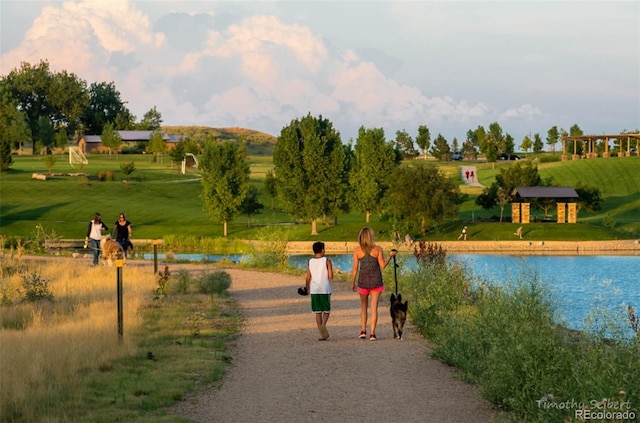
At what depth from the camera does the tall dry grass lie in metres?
11.1

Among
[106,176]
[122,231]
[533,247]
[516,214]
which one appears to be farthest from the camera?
[106,176]

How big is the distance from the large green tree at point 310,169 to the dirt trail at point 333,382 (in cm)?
5816

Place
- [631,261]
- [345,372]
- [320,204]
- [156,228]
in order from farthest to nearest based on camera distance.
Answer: [320,204] < [156,228] < [631,261] < [345,372]

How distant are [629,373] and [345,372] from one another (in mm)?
4862

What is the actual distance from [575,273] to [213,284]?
24810 mm

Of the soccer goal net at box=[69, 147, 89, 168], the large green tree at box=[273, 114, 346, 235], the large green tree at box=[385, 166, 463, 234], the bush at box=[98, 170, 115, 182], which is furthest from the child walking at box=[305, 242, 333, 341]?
the soccer goal net at box=[69, 147, 89, 168]

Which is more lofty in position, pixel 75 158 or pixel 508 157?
pixel 508 157

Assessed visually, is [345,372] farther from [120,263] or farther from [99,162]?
[99,162]

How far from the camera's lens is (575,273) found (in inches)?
1750

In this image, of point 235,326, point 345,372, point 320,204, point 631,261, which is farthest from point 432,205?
point 345,372

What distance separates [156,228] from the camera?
7019 cm

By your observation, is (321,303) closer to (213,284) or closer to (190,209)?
(213,284)

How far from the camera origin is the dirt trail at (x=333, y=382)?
34.7ft

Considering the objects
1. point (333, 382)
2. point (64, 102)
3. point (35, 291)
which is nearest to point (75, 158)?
point (64, 102)
